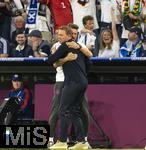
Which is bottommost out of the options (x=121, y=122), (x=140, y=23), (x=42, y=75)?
(x=121, y=122)

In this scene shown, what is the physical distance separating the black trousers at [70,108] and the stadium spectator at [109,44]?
7.72ft

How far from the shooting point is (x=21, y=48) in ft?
46.7

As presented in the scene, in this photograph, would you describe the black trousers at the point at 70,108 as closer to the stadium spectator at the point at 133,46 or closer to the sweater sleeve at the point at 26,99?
the sweater sleeve at the point at 26,99

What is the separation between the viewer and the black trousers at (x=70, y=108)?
38.2 feet

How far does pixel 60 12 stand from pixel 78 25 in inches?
17.6

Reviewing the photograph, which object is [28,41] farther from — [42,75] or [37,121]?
[37,121]

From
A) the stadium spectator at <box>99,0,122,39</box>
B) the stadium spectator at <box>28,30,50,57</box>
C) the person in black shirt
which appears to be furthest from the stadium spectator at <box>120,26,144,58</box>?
the person in black shirt

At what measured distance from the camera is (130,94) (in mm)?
14117

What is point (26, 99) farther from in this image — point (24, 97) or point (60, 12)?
point (60, 12)

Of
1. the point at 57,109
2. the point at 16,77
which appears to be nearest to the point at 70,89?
the point at 57,109

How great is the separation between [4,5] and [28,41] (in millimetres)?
979

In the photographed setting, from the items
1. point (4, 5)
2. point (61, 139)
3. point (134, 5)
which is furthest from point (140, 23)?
point (61, 139)

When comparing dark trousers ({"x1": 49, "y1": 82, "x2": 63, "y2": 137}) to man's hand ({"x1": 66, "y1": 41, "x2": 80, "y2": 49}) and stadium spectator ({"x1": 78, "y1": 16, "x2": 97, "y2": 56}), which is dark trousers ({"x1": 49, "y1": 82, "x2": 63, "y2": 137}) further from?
stadium spectator ({"x1": 78, "y1": 16, "x2": 97, "y2": 56})

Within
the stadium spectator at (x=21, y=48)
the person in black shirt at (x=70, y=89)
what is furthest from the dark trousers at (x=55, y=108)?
the stadium spectator at (x=21, y=48)
